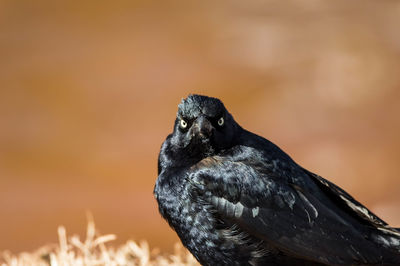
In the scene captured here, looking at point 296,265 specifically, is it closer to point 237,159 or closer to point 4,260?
point 237,159

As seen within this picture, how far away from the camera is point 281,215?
3.61 metres

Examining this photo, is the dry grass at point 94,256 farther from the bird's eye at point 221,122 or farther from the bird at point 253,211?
the bird's eye at point 221,122

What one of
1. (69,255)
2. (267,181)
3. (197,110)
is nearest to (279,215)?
(267,181)

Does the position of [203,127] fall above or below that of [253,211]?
above

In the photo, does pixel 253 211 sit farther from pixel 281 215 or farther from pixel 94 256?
pixel 94 256

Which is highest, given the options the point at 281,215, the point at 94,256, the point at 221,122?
the point at 221,122

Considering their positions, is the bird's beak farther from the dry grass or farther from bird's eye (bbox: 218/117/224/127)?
the dry grass

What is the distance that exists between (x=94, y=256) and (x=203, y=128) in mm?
1362

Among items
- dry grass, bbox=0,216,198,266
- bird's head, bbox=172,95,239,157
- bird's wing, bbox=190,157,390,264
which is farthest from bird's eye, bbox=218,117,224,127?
dry grass, bbox=0,216,198,266

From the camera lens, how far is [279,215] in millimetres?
3604

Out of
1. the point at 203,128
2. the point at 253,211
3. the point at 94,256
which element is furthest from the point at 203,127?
the point at 94,256

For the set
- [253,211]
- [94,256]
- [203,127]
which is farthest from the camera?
[94,256]

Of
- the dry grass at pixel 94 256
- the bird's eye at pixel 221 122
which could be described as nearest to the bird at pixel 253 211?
the bird's eye at pixel 221 122

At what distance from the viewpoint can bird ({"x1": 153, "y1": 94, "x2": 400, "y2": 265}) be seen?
3586 mm
